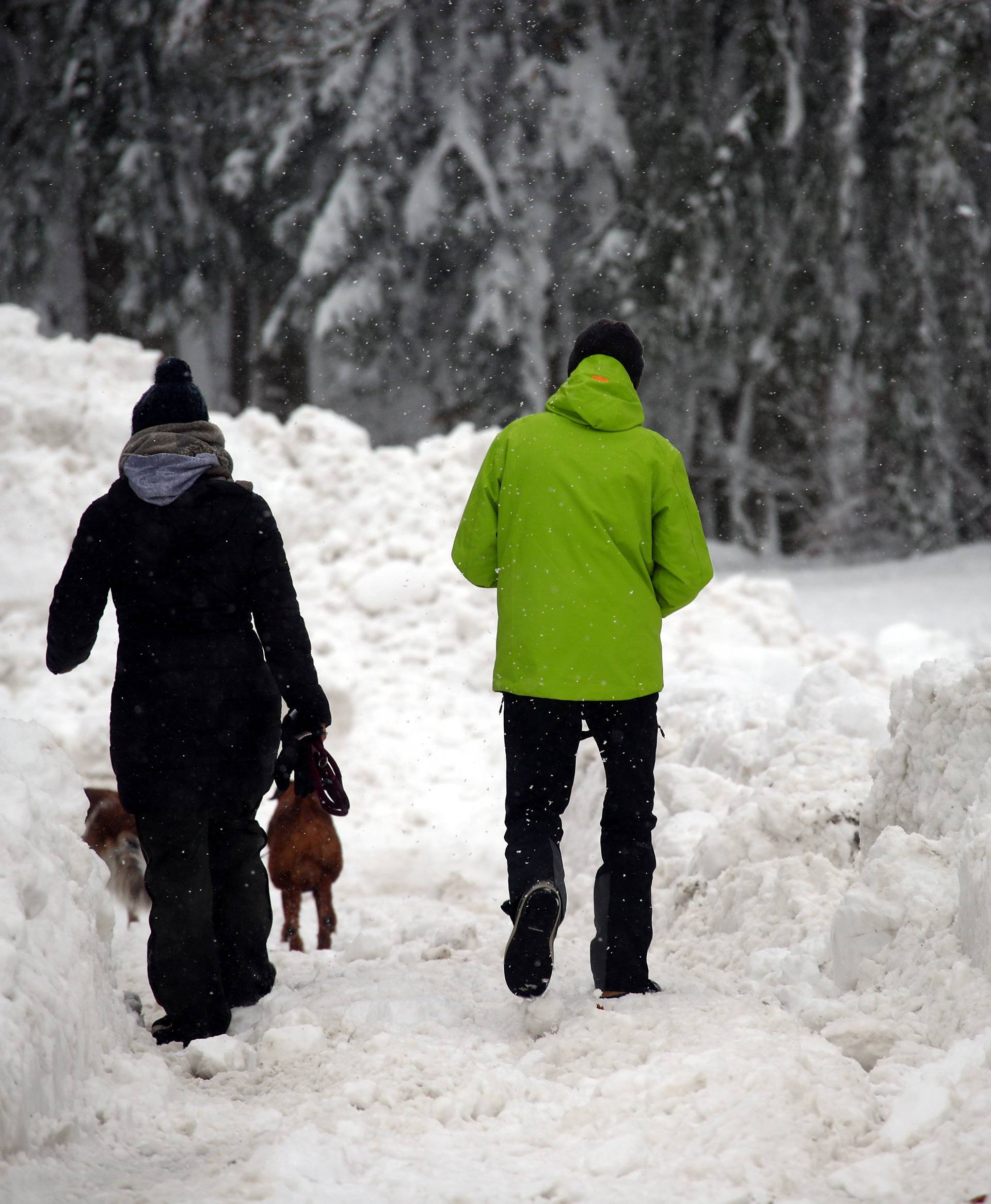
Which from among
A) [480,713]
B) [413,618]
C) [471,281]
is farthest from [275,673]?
[471,281]

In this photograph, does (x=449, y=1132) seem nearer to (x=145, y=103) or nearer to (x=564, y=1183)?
(x=564, y=1183)

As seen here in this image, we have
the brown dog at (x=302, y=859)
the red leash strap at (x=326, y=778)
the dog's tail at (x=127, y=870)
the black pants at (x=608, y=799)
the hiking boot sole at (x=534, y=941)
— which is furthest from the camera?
the dog's tail at (x=127, y=870)

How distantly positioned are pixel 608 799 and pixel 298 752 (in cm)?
82

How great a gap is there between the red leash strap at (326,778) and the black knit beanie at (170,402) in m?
0.91

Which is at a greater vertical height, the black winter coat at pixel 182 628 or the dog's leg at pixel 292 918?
the black winter coat at pixel 182 628

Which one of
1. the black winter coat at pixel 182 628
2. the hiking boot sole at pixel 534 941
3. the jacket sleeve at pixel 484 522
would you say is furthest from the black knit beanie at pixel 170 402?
the hiking boot sole at pixel 534 941

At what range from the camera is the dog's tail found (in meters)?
4.55

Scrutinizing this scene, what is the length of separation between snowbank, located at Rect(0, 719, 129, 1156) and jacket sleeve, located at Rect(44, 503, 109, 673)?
292 mm

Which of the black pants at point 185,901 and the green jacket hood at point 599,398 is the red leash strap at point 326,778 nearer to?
the black pants at point 185,901

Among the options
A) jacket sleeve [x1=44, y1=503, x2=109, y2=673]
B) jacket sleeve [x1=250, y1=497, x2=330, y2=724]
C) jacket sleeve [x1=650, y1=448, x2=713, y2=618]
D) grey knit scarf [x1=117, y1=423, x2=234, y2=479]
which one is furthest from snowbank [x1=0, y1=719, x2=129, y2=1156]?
jacket sleeve [x1=650, y1=448, x2=713, y2=618]

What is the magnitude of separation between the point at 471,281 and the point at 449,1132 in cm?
1302

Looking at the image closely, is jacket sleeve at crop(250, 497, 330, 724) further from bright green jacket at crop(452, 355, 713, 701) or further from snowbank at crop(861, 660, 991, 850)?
snowbank at crop(861, 660, 991, 850)

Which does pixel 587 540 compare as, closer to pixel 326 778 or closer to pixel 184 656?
pixel 326 778

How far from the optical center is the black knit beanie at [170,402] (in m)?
3.21
